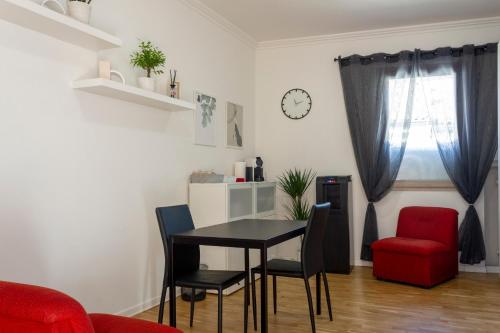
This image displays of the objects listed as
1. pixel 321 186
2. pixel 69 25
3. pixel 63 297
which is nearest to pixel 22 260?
pixel 69 25

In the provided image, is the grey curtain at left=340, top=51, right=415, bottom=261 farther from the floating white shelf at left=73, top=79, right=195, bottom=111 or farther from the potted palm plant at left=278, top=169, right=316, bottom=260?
the floating white shelf at left=73, top=79, right=195, bottom=111

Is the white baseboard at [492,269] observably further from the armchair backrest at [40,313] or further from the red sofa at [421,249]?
the armchair backrest at [40,313]

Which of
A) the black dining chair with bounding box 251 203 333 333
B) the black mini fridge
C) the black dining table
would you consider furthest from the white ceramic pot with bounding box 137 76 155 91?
the black mini fridge

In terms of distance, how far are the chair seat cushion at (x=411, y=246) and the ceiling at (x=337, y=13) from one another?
A: 8.07 feet

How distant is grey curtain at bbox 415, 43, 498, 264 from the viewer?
5059 millimetres

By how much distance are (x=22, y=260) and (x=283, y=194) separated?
368cm

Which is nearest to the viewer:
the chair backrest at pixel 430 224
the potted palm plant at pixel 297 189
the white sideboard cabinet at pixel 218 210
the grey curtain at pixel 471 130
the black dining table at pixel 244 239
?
the black dining table at pixel 244 239

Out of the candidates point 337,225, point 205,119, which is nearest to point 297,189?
point 337,225

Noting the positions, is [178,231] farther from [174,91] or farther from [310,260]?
[174,91]

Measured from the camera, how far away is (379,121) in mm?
5461

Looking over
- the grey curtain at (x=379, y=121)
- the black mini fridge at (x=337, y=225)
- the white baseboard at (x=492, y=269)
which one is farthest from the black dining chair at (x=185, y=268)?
the white baseboard at (x=492, y=269)

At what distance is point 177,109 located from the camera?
420 centimetres

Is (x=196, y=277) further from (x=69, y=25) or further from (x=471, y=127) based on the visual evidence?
(x=471, y=127)

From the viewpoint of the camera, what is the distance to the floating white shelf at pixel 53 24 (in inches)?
98.4
